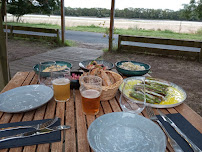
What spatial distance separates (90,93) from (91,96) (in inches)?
1.4

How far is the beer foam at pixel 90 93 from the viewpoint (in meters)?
→ 1.01

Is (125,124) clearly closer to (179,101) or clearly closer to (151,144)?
(151,144)

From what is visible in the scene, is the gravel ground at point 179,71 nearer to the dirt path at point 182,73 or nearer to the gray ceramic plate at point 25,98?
the dirt path at point 182,73

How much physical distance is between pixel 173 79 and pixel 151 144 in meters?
3.75

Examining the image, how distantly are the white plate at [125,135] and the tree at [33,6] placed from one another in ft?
39.6

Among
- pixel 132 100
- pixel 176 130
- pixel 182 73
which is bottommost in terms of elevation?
pixel 182 73

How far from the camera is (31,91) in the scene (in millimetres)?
1295

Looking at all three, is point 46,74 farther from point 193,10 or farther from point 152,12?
point 152,12

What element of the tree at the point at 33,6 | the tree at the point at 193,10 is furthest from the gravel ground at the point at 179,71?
the tree at the point at 193,10

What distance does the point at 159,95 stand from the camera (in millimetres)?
1234

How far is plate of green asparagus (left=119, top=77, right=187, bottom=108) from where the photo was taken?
1080mm

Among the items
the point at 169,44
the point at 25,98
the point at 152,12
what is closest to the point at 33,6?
the point at 169,44

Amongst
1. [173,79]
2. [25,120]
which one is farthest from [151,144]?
[173,79]

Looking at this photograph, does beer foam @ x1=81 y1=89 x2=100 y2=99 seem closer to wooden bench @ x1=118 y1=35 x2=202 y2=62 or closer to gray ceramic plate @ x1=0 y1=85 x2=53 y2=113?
gray ceramic plate @ x1=0 y1=85 x2=53 y2=113
